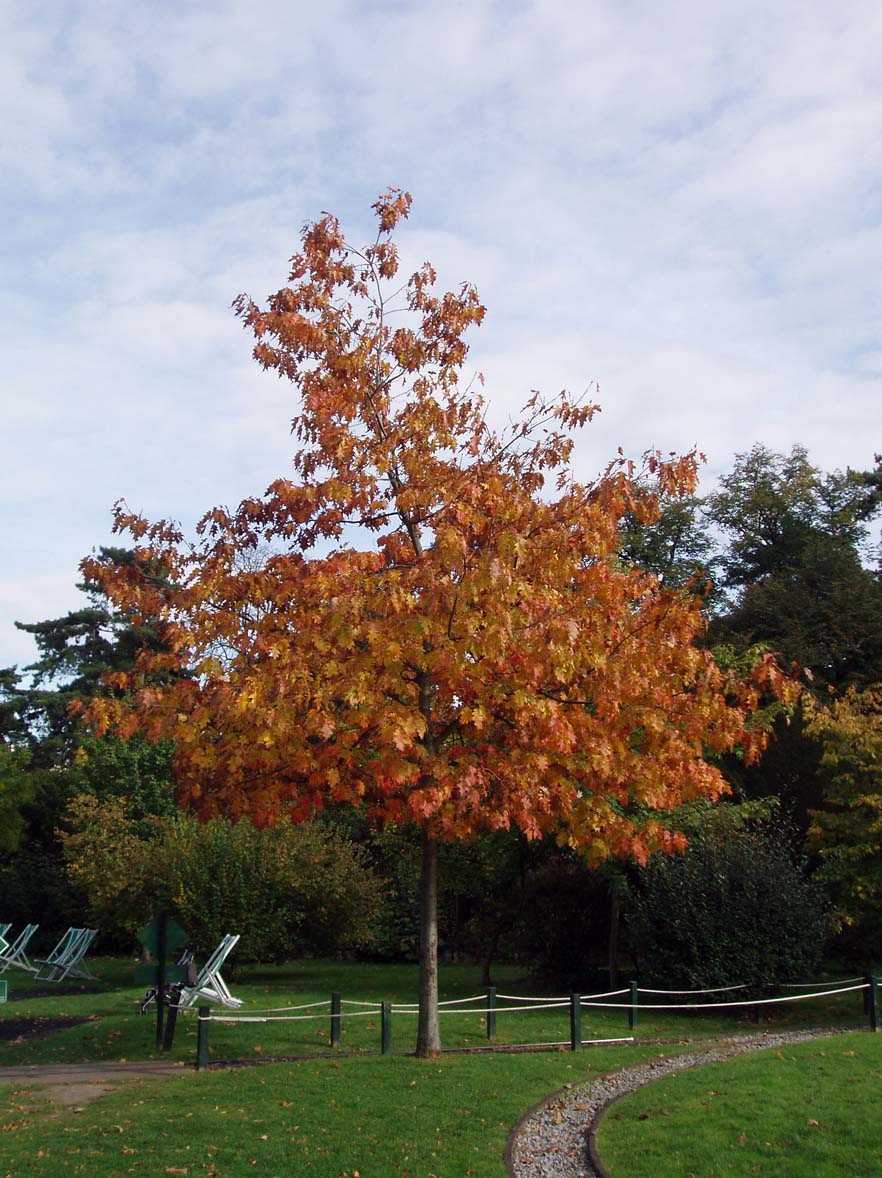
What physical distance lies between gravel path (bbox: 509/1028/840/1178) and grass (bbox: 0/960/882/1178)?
0.20m

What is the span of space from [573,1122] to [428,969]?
297 centimetres

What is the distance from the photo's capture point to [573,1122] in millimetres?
9539

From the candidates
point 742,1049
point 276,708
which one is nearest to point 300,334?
point 276,708

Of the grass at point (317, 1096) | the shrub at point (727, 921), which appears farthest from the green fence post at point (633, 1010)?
the shrub at point (727, 921)

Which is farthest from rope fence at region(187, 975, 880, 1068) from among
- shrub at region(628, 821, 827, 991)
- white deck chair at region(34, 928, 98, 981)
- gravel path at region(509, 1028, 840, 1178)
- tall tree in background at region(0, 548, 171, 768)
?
tall tree in background at region(0, 548, 171, 768)

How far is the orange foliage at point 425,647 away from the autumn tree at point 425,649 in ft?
0.09

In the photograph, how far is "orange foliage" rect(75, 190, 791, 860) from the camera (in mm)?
10234

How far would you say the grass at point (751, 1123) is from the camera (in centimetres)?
771

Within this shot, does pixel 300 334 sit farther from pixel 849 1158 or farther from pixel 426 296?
pixel 849 1158

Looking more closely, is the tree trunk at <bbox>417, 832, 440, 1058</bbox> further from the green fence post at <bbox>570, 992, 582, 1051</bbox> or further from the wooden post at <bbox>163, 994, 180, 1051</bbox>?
the wooden post at <bbox>163, 994, 180, 1051</bbox>

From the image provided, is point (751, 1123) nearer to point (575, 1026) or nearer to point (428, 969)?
point (428, 969)

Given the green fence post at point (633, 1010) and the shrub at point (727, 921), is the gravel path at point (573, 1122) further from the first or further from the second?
the shrub at point (727, 921)

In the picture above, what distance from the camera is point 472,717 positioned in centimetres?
1045

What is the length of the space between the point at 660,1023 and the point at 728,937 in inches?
74.6
